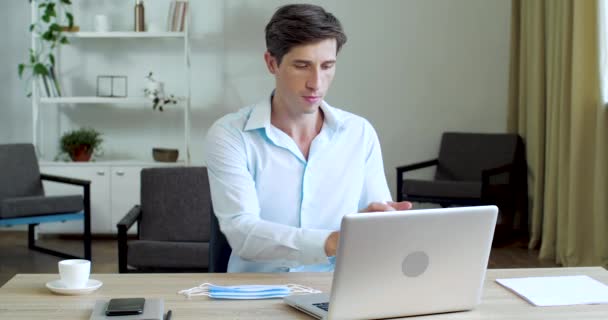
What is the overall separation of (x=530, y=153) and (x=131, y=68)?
2.98 m

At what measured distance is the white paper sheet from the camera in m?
1.90

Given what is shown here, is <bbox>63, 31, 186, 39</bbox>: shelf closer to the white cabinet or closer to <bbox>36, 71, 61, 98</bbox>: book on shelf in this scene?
<bbox>36, 71, 61, 98</bbox>: book on shelf

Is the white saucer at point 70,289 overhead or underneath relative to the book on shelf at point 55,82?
underneath

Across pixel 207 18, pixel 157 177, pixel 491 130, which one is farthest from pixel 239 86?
pixel 157 177

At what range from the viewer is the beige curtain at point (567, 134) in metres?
5.08

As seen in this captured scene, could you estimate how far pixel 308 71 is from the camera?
87.0 inches

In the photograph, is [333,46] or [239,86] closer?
[333,46]

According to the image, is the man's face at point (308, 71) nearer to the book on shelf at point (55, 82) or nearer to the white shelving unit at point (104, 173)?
the white shelving unit at point (104, 173)

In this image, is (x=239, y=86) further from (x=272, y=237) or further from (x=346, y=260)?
(x=346, y=260)

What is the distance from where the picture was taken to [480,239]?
5.69 ft

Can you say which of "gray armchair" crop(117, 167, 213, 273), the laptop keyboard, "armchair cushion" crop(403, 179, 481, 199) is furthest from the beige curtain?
the laptop keyboard

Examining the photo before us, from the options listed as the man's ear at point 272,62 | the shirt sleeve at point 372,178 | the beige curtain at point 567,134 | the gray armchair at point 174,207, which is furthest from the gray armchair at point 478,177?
the man's ear at point 272,62

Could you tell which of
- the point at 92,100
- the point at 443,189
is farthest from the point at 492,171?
the point at 92,100

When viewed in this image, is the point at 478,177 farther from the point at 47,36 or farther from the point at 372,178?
the point at 372,178
